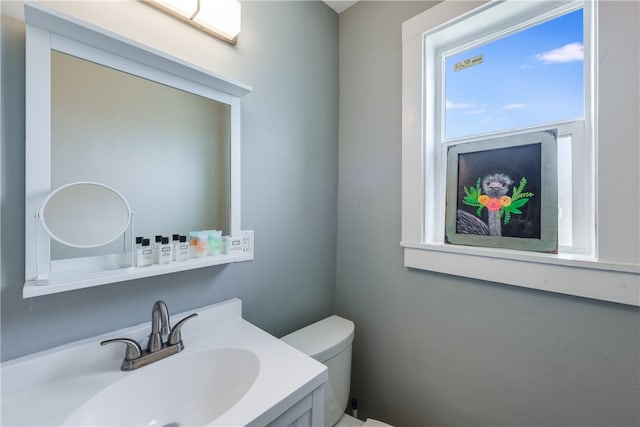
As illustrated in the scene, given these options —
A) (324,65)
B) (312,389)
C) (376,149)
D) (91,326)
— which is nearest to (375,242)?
(376,149)

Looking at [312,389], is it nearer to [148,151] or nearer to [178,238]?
[178,238]

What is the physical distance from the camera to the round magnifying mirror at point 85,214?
27.2 inches

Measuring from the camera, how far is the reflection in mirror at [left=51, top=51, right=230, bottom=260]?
2.36 ft

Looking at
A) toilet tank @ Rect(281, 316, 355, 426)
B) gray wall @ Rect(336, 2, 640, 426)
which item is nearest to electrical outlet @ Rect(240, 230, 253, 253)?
toilet tank @ Rect(281, 316, 355, 426)

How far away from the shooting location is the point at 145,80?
0.85 meters

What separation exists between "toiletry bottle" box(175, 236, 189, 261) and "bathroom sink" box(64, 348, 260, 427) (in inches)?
12.1

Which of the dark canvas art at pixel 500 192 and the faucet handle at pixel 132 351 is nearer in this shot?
the faucet handle at pixel 132 351

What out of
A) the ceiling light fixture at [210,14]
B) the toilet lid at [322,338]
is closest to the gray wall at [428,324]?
the toilet lid at [322,338]

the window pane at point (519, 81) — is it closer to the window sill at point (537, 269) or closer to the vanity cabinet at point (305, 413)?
the window sill at point (537, 269)

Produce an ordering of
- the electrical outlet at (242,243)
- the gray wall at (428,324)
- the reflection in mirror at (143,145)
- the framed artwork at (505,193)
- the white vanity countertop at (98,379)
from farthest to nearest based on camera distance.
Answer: the electrical outlet at (242,243) < the framed artwork at (505,193) < the gray wall at (428,324) < the reflection in mirror at (143,145) < the white vanity countertop at (98,379)

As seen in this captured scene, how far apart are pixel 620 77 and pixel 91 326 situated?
5.58 ft

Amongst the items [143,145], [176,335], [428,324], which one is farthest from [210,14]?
[428,324]

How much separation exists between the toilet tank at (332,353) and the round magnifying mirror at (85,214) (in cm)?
79

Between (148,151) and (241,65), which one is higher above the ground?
(241,65)
